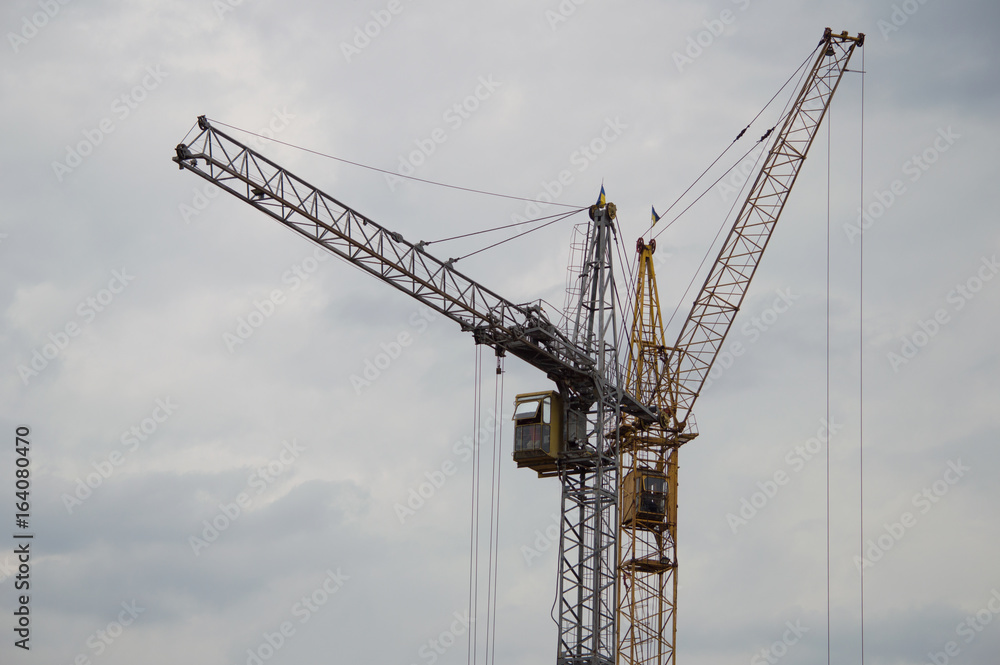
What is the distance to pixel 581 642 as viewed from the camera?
229 ft

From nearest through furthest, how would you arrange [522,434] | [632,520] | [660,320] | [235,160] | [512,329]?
1. [235,160]
2. [512,329]
3. [522,434]
4. [632,520]
5. [660,320]

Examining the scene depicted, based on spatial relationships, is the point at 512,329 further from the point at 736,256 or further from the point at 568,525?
the point at 736,256

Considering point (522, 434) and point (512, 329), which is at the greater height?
point (512, 329)


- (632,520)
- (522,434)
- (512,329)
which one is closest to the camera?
(512,329)

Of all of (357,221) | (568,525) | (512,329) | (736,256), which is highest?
(736,256)

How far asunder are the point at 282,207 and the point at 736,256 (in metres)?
39.5

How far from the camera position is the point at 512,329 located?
67.4m

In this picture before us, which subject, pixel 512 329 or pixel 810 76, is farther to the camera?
pixel 810 76

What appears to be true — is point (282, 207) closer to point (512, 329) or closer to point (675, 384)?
point (512, 329)

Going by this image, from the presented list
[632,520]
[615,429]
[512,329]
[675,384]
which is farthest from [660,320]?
[512,329]

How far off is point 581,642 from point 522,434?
441 inches

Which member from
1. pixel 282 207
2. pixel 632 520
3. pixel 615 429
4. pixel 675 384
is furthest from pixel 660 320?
pixel 282 207

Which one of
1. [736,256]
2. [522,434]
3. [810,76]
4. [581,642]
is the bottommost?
[581,642]

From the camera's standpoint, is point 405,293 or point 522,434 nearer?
point 405,293
